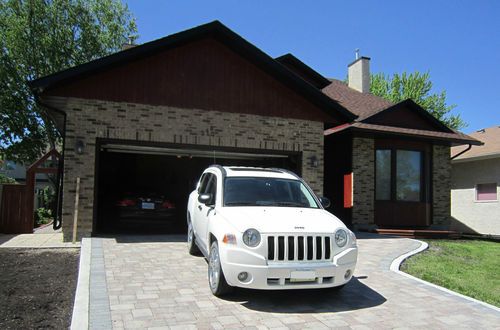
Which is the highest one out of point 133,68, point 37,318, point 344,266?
point 133,68

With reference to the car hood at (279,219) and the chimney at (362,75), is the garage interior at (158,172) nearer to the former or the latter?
the car hood at (279,219)

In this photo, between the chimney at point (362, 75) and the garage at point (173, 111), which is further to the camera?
the chimney at point (362, 75)

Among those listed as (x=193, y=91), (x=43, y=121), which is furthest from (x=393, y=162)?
(x=43, y=121)

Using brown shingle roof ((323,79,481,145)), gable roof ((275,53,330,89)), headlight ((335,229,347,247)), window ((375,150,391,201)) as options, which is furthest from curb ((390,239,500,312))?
gable roof ((275,53,330,89))

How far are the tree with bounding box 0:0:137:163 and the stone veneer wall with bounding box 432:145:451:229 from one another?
19.6 metres

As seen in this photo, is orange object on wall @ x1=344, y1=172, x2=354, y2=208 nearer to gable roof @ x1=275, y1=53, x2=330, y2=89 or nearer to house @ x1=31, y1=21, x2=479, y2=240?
house @ x1=31, y1=21, x2=479, y2=240

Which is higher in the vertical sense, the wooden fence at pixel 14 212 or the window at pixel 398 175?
the window at pixel 398 175

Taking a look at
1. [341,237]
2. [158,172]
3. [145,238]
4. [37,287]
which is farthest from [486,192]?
[37,287]

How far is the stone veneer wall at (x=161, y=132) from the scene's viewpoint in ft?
35.8

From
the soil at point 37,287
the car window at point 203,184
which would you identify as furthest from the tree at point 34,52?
the car window at point 203,184

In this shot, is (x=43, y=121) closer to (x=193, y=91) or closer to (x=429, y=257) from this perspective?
(x=193, y=91)

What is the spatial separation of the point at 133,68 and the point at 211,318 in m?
8.13

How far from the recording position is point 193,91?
11922mm

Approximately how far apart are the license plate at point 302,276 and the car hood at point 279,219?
0.53 meters
